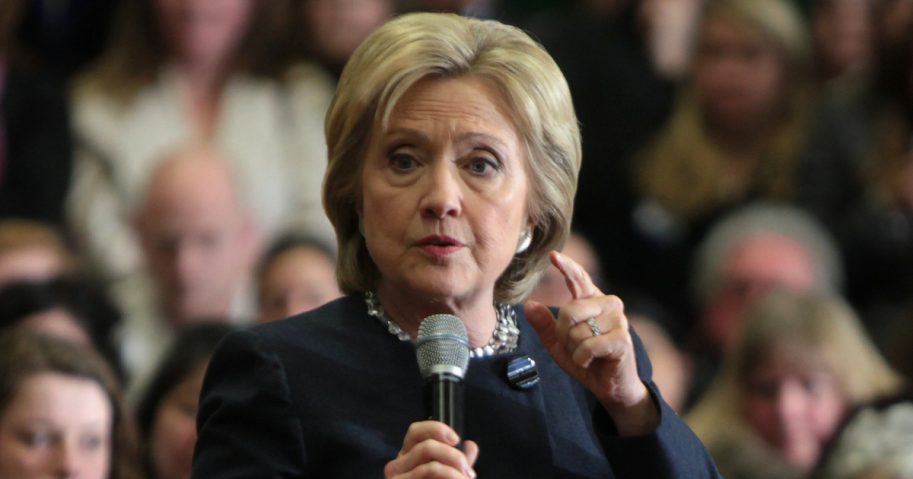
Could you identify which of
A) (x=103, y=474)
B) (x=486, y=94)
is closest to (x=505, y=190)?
(x=486, y=94)

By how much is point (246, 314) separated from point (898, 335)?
1.95 m

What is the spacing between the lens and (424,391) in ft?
7.89

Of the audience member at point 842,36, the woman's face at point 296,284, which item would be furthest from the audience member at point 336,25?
the audience member at point 842,36

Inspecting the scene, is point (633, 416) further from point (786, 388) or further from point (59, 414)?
point (786, 388)

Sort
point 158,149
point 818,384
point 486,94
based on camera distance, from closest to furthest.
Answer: point 486,94 → point 818,384 → point 158,149

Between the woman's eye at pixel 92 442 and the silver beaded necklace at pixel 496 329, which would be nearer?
the silver beaded necklace at pixel 496 329

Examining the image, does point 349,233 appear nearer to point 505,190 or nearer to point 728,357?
point 505,190

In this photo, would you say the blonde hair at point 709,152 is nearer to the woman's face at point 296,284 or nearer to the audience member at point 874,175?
the audience member at point 874,175

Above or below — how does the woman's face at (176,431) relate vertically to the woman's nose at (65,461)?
below

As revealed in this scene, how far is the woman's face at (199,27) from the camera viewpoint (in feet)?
19.9

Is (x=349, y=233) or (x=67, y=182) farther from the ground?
(x=349, y=233)

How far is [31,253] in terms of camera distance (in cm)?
539

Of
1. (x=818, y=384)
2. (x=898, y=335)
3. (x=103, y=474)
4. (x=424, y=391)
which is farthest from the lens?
(x=898, y=335)

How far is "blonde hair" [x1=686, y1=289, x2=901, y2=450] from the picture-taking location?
4.95m
